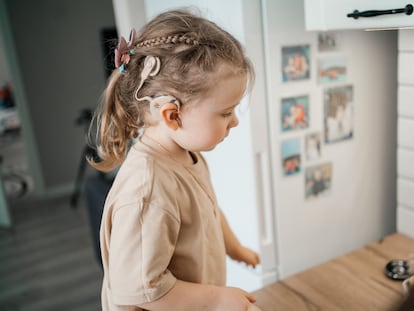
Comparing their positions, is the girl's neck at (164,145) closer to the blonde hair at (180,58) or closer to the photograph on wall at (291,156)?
the blonde hair at (180,58)

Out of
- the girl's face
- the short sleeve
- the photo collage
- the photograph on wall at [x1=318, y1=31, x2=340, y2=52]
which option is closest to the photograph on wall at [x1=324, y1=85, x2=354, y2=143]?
the photo collage

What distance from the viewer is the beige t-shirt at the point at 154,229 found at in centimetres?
68

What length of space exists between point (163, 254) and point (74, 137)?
129 inches

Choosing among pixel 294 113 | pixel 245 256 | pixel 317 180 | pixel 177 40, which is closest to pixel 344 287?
pixel 245 256

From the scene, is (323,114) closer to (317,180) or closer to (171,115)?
(317,180)

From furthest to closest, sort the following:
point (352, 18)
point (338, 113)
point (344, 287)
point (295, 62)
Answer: point (338, 113), point (295, 62), point (344, 287), point (352, 18)

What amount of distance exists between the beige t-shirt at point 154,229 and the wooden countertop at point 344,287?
0.22m

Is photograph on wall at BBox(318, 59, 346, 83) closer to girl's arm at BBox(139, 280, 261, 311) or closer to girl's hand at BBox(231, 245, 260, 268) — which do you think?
girl's hand at BBox(231, 245, 260, 268)

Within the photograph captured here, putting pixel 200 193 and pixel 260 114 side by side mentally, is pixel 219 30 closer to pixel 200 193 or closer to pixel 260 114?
pixel 200 193

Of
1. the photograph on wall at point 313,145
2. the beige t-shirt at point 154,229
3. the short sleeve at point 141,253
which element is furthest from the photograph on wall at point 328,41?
the short sleeve at point 141,253

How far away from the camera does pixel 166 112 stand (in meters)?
0.70

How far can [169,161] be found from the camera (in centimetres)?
75

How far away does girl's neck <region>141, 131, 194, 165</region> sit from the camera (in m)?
0.77

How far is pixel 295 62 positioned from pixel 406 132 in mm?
352
